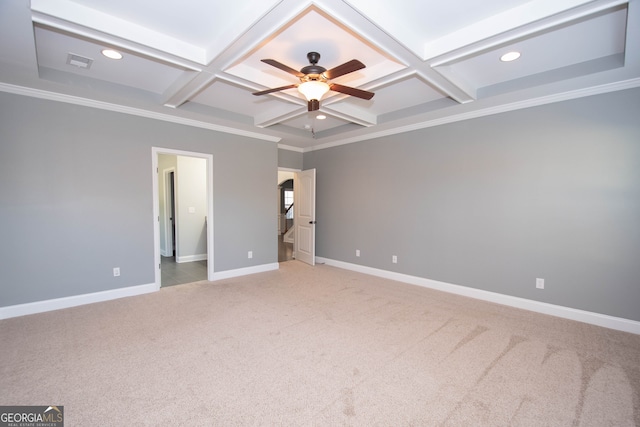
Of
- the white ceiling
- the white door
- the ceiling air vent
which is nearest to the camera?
the white ceiling

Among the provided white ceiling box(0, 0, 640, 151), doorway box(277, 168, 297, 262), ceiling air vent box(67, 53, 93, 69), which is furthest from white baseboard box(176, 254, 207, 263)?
ceiling air vent box(67, 53, 93, 69)

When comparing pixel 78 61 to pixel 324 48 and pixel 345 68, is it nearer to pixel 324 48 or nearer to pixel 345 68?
pixel 324 48

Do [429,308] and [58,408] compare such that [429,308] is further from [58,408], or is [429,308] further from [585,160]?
[58,408]

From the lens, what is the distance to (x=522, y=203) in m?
3.68

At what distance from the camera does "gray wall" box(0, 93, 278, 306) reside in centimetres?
328

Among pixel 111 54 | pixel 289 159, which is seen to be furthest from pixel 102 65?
pixel 289 159

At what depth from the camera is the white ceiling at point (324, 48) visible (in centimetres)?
211

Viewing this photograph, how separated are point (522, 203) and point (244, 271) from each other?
4.47 meters

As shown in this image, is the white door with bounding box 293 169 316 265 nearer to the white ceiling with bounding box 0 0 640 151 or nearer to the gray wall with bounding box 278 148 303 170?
the gray wall with bounding box 278 148 303 170

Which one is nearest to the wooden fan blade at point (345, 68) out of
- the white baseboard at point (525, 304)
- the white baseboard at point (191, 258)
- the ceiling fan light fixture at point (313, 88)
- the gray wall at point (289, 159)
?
the ceiling fan light fixture at point (313, 88)

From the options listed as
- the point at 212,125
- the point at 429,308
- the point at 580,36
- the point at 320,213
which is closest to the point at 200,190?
the point at 212,125

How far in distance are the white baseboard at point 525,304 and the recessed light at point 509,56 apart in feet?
9.37

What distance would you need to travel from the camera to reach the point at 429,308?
3.69 metres

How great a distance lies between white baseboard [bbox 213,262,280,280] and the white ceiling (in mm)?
2676
